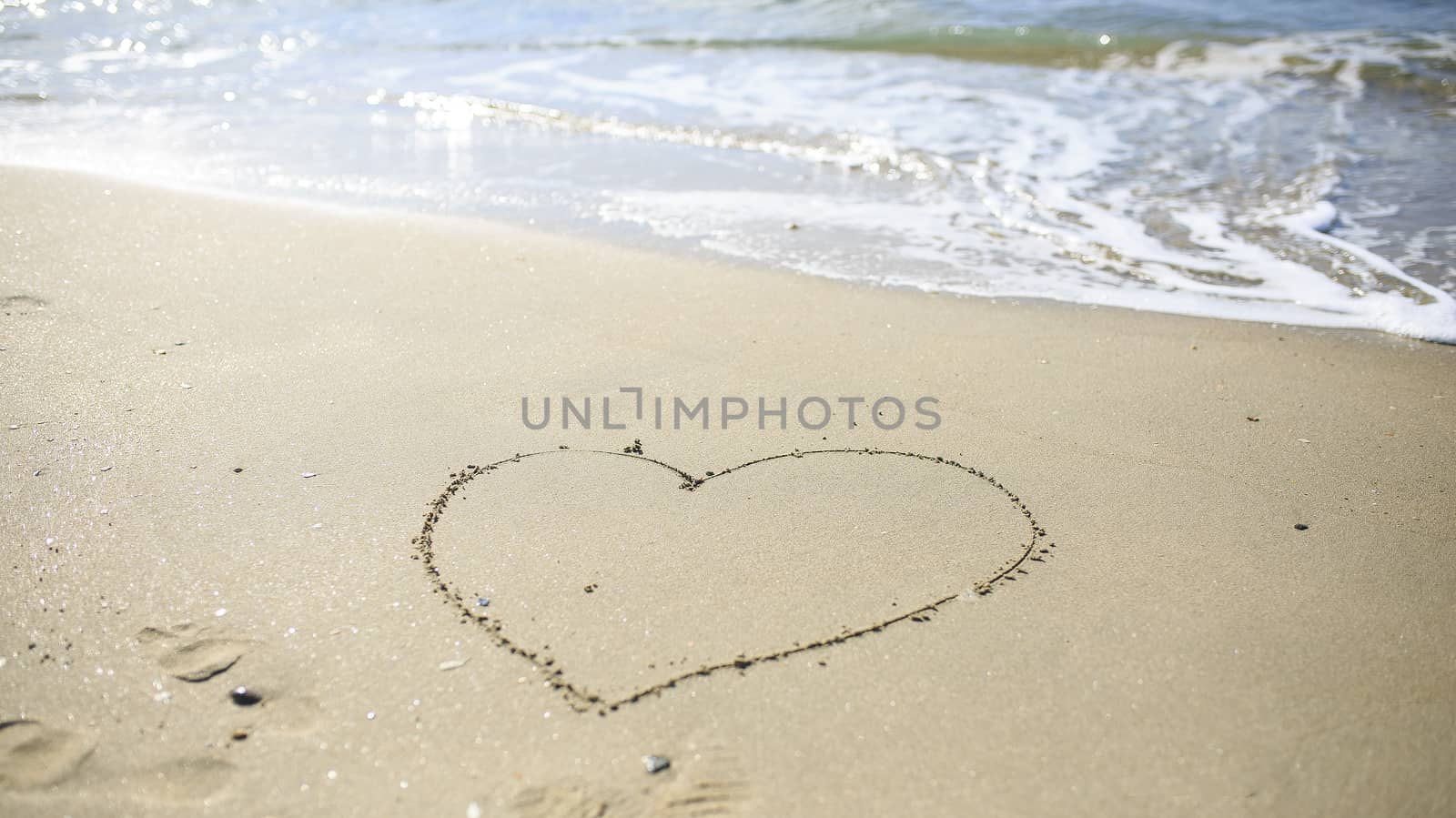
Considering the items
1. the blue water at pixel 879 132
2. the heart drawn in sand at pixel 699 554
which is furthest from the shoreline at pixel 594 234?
the heart drawn in sand at pixel 699 554

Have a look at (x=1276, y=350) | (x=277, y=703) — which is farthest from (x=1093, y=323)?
(x=277, y=703)

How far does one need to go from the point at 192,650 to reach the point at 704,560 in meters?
1.10

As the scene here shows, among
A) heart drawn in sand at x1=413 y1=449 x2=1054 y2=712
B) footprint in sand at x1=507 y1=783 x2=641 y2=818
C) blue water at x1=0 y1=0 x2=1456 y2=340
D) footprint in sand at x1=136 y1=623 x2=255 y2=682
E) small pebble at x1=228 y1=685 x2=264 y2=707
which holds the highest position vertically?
blue water at x1=0 y1=0 x2=1456 y2=340

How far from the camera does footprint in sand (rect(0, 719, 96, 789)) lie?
181 centimetres

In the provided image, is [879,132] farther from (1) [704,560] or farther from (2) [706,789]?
(2) [706,789]

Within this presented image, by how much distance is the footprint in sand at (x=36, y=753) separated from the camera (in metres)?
1.81

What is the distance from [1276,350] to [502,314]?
277 cm

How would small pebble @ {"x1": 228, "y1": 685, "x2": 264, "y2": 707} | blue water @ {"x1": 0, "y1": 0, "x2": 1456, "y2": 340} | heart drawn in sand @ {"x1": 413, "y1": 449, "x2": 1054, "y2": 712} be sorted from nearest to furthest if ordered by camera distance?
small pebble @ {"x1": 228, "y1": 685, "x2": 264, "y2": 707}, heart drawn in sand @ {"x1": 413, "y1": 449, "x2": 1054, "y2": 712}, blue water @ {"x1": 0, "y1": 0, "x2": 1456, "y2": 340}

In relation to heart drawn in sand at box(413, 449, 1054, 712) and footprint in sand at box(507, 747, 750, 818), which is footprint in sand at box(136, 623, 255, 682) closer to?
heart drawn in sand at box(413, 449, 1054, 712)

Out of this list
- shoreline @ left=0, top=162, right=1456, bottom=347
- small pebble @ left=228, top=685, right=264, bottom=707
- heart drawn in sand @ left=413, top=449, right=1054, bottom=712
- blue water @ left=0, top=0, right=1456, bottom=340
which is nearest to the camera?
small pebble @ left=228, top=685, right=264, bottom=707

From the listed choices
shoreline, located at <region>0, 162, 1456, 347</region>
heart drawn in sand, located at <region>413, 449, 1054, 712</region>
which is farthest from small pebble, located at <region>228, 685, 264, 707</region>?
shoreline, located at <region>0, 162, 1456, 347</region>

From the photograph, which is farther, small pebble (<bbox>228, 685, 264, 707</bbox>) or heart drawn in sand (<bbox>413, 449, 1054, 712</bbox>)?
heart drawn in sand (<bbox>413, 449, 1054, 712</bbox>)

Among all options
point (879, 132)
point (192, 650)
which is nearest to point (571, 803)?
point (192, 650)

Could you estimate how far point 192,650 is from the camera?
212 cm
